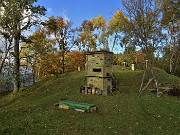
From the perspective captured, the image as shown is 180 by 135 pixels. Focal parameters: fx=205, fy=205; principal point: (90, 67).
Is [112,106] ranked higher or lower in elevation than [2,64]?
lower

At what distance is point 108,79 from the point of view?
64.6 ft

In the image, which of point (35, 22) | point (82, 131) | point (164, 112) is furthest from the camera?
point (35, 22)

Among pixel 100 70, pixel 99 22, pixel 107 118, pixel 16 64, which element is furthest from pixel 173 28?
pixel 107 118

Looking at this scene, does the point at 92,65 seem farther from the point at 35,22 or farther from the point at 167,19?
the point at 167,19

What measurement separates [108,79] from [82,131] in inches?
388

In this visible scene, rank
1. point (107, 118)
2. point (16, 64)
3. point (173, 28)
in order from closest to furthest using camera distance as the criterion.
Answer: point (107, 118) → point (16, 64) → point (173, 28)

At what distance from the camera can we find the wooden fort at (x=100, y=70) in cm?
1917

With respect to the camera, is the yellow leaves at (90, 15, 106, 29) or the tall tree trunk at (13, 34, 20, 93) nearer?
the tall tree trunk at (13, 34, 20, 93)

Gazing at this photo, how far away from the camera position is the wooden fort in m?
19.2

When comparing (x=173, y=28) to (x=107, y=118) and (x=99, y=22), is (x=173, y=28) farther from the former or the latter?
(x=107, y=118)

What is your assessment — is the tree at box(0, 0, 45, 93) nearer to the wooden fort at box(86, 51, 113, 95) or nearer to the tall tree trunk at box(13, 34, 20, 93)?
the tall tree trunk at box(13, 34, 20, 93)

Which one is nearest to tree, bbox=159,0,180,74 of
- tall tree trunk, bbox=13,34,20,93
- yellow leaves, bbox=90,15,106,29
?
yellow leaves, bbox=90,15,106,29

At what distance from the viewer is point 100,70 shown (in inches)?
776

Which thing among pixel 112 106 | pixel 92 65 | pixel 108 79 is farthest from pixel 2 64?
pixel 112 106
